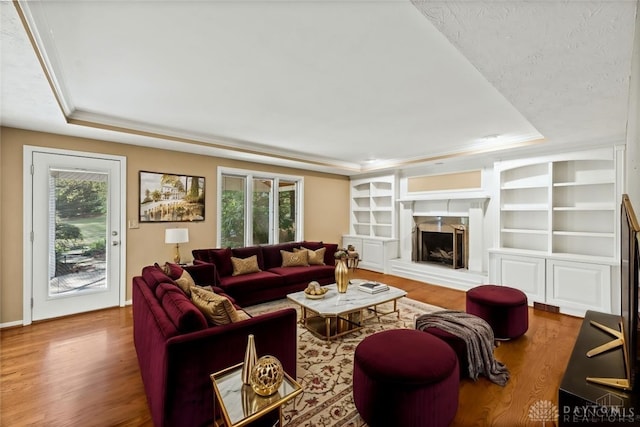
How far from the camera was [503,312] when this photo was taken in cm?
291

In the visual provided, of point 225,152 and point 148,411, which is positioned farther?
point 225,152

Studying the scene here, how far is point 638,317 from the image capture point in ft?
3.85

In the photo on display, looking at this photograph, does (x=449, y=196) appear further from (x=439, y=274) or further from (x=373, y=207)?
(x=373, y=207)

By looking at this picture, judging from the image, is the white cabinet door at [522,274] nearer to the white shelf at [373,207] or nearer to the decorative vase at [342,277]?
the white shelf at [373,207]

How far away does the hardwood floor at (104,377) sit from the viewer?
1.88m

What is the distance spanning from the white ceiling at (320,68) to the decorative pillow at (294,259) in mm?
2117

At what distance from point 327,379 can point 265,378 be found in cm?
108

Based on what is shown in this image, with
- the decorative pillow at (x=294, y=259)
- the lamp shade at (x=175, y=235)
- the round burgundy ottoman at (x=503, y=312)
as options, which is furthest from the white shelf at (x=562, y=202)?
the lamp shade at (x=175, y=235)

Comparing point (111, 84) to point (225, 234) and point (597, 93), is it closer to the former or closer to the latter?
point (225, 234)

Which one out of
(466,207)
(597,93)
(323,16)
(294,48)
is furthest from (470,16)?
(466,207)

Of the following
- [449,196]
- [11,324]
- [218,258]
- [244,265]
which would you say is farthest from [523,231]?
[11,324]

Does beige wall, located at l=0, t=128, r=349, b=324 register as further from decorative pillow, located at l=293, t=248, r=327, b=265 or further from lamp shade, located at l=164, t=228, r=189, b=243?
decorative pillow, located at l=293, t=248, r=327, b=265

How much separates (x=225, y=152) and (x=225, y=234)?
1.51m

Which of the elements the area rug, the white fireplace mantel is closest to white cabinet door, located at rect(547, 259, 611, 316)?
the white fireplace mantel
